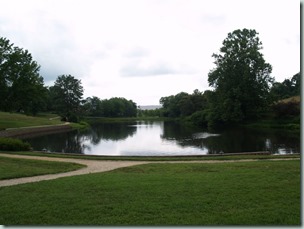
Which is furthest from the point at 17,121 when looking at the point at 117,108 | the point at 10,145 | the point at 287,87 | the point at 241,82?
the point at 117,108

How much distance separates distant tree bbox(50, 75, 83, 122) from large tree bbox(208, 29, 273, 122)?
165 feet

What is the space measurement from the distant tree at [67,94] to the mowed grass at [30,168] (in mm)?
80736

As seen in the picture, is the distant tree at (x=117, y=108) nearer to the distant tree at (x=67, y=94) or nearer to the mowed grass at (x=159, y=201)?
the distant tree at (x=67, y=94)

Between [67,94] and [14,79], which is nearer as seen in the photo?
[14,79]

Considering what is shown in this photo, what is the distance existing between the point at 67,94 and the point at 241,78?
5755cm

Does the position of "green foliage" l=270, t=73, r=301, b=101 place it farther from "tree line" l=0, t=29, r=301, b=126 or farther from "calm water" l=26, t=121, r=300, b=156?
"calm water" l=26, t=121, r=300, b=156

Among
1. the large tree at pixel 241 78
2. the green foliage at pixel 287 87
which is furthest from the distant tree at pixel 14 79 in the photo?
the green foliage at pixel 287 87

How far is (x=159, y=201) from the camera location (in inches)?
267

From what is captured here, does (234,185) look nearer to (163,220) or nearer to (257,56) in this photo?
(163,220)

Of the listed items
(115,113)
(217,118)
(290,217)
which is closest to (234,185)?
(290,217)

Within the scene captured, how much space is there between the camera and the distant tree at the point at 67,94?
9538 cm

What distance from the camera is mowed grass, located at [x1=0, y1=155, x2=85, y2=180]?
11492 mm

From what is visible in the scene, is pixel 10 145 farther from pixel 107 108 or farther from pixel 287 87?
pixel 107 108

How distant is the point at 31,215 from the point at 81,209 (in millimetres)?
906
